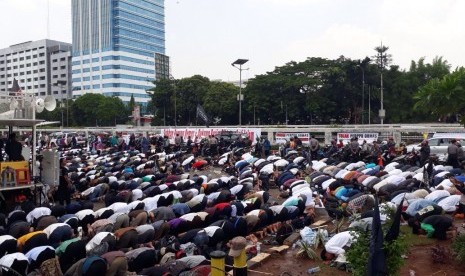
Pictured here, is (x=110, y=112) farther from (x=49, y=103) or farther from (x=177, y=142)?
(x=49, y=103)

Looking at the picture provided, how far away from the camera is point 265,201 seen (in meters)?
12.1

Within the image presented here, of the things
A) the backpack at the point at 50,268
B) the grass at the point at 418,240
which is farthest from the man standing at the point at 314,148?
the backpack at the point at 50,268

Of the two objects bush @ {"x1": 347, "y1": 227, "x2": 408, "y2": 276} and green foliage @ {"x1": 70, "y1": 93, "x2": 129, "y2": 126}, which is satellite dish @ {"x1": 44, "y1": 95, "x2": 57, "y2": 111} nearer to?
bush @ {"x1": 347, "y1": 227, "x2": 408, "y2": 276}

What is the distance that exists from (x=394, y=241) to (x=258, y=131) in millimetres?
A: 21129

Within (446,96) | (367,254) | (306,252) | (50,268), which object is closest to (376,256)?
(367,254)

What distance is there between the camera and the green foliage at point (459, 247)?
7.68 meters

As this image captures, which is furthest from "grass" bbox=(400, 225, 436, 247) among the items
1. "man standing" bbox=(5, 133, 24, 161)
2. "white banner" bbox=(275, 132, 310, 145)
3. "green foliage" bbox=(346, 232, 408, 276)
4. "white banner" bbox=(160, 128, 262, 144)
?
"white banner" bbox=(160, 128, 262, 144)

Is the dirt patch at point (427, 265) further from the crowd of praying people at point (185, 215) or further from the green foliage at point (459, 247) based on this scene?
the crowd of praying people at point (185, 215)

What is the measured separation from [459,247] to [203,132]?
869 inches

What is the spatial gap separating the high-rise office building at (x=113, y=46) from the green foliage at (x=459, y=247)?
9772 cm

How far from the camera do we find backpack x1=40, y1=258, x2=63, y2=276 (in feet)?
23.9

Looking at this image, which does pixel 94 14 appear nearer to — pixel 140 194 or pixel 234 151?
pixel 234 151

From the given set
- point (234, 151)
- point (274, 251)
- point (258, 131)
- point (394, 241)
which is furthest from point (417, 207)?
point (258, 131)

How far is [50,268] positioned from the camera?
7320 millimetres
